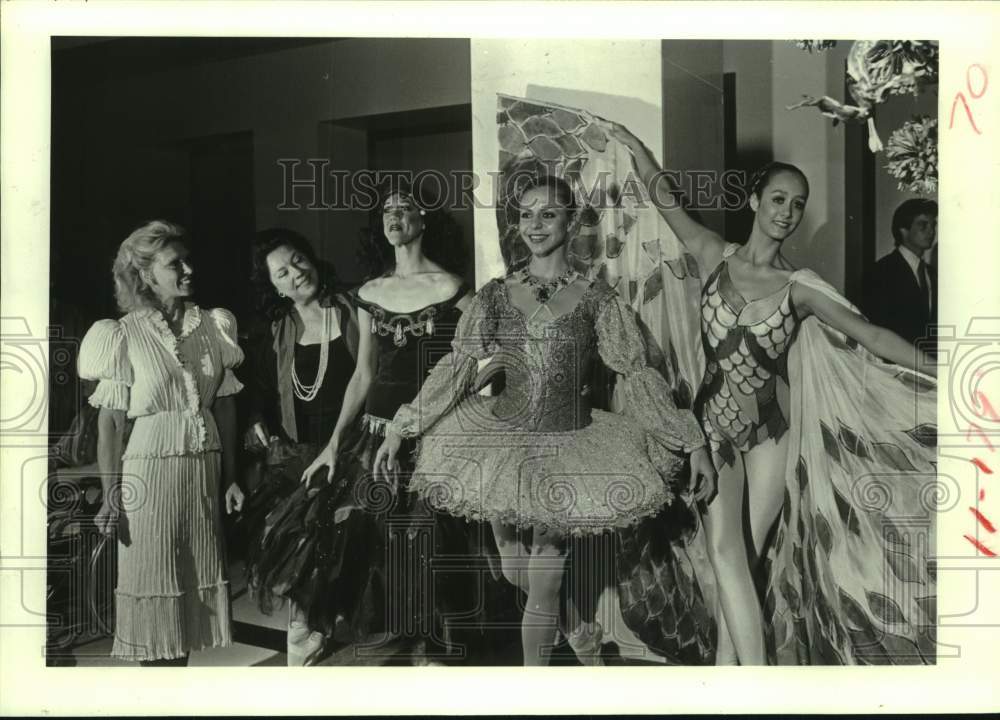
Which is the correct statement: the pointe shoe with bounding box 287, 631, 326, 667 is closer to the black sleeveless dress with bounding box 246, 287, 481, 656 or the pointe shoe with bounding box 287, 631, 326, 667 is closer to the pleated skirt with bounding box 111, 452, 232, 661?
the black sleeveless dress with bounding box 246, 287, 481, 656

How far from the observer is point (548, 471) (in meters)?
3.33

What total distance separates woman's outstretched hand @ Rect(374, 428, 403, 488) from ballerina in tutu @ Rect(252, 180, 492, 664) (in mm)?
31

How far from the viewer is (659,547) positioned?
342cm

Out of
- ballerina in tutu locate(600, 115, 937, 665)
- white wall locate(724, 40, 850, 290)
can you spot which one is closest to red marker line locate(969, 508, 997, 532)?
ballerina in tutu locate(600, 115, 937, 665)

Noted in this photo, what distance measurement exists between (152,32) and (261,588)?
79.8 inches

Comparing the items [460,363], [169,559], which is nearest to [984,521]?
[460,363]

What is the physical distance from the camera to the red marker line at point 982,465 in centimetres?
348

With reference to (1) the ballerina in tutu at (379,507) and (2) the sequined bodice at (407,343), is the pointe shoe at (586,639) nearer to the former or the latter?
(1) the ballerina in tutu at (379,507)

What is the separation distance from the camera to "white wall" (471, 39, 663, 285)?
3389 mm

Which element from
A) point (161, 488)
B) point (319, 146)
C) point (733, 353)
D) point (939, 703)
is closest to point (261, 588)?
point (161, 488)

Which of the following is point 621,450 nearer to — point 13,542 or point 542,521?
point 542,521

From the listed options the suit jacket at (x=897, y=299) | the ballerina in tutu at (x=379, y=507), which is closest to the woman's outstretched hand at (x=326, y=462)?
the ballerina in tutu at (x=379, y=507)

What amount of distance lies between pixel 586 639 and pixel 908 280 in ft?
5.67

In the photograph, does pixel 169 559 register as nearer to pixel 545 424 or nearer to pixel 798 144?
pixel 545 424
